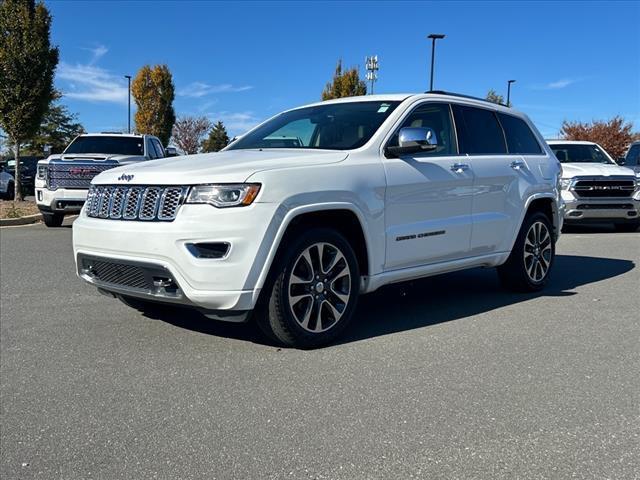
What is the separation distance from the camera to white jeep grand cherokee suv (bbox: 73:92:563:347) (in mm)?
3912

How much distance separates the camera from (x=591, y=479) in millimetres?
2627

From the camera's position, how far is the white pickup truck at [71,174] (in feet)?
38.7

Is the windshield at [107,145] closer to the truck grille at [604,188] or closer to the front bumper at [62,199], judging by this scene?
the front bumper at [62,199]

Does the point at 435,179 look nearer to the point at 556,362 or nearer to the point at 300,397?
the point at 556,362

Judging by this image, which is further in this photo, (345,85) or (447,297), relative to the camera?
(345,85)

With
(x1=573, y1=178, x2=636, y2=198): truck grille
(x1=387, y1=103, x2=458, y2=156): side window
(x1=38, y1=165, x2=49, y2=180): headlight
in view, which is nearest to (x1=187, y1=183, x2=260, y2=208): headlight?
(x1=387, y1=103, x2=458, y2=156): side window

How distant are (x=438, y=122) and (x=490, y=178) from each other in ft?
2.32

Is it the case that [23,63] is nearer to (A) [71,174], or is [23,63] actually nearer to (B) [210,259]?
(A) [71,174]

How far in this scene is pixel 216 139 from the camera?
7988cm

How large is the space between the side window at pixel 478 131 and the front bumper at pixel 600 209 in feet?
20.8

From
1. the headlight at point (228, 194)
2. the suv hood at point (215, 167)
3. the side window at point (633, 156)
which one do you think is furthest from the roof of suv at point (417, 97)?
the side window at point (633, 156)

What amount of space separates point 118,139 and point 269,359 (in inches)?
413

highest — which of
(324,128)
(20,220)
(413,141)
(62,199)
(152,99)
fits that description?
(152,99)

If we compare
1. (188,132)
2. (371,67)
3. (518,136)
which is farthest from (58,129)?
(518,136)
